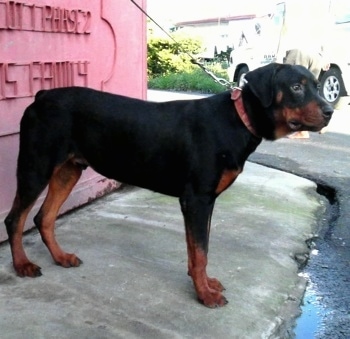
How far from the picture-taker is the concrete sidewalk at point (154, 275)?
357 centimetres

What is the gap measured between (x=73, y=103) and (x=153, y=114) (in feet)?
1.88

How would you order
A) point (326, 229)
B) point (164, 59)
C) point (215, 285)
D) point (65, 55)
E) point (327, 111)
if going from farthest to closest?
1. point (164, 59)
2. point (326, 229)
3. point (65, 55)
4. point (215, 285)
5. point (327, 111)

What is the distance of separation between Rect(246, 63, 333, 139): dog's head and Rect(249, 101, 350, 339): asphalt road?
4.31 feet

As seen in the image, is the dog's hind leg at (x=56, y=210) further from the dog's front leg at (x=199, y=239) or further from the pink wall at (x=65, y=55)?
the dog's front leg at (x=199, y=239)

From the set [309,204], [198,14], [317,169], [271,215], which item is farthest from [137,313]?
[198,14]

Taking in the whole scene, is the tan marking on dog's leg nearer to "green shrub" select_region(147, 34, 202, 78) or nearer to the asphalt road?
the asphalt road

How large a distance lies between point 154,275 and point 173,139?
1.02 meters

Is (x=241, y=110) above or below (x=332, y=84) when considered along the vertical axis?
above

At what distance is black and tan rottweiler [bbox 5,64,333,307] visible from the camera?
377 centimetres

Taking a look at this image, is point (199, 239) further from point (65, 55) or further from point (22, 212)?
point (65, 55)

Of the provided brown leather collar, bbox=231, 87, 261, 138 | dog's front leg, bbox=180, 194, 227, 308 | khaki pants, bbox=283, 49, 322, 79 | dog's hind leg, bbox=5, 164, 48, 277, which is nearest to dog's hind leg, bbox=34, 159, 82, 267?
dog's hind leg, bbox=5, 164, 48, 277

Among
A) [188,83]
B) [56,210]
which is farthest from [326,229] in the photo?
[188,83]

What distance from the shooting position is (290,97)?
375cm

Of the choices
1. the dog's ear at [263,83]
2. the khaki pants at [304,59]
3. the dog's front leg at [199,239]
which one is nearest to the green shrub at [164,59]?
the khaki pants at [304,59]
